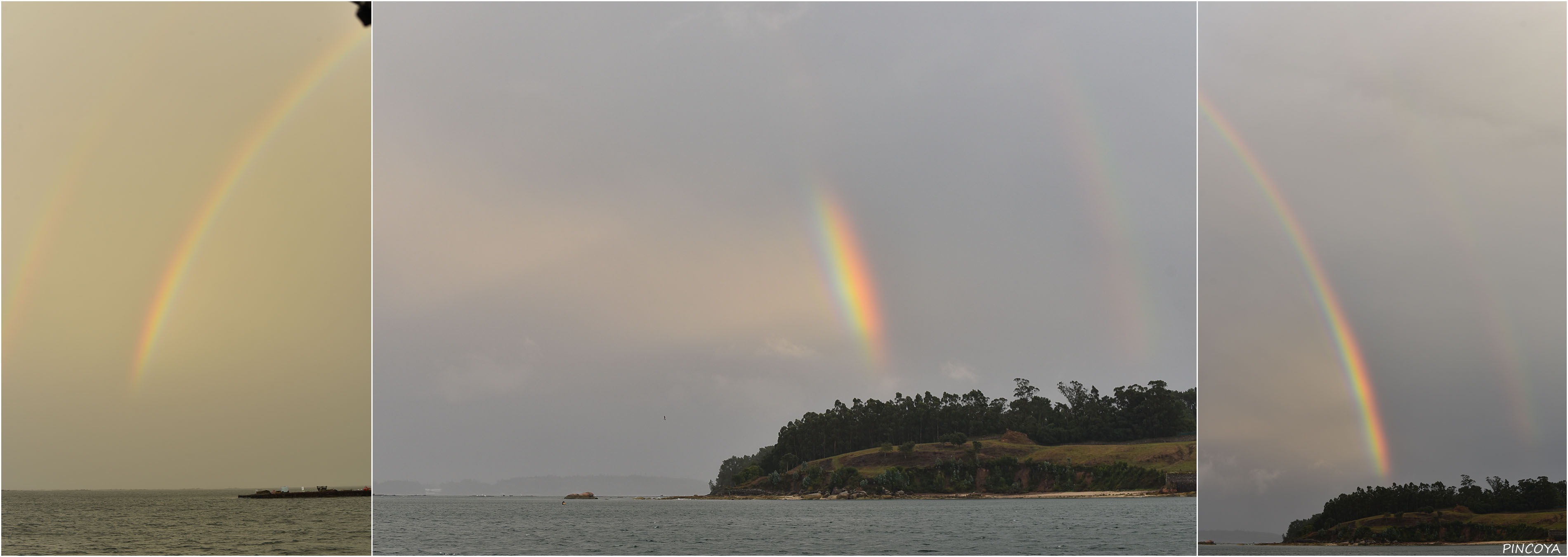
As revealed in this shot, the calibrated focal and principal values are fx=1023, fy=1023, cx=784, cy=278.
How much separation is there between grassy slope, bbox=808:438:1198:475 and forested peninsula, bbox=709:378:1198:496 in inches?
5.6

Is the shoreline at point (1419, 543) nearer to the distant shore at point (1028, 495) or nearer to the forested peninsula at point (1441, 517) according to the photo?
the forested peninsula at point (1441, 517)

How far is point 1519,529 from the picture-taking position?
5050cm

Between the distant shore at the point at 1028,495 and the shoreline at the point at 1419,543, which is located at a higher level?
the shoreline at the point at 1419,543

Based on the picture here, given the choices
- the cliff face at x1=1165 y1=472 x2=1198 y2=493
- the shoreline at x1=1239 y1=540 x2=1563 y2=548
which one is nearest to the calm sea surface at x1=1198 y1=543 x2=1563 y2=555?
the shoreline at x1=1239 y1=540 x2=1563 y2=548

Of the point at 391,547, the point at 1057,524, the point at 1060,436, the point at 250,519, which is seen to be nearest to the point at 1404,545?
the point at 1057,524

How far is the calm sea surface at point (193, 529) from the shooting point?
196 ft

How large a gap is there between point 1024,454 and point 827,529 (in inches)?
2778

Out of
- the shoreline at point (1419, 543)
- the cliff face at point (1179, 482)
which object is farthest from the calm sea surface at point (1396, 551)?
the cliff face at point (1179, 482)

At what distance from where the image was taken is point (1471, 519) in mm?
53406

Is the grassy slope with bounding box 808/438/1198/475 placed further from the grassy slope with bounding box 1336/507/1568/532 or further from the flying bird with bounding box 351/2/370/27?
the flying bird with bounding box 351/2/370/27

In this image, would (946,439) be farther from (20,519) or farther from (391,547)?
(20,519)

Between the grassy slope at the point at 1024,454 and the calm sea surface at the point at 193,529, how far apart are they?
58490 millimetres

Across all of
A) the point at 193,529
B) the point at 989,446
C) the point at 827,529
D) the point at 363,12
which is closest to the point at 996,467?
the point at 989,446

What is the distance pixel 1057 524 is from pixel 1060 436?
69.9 meters
